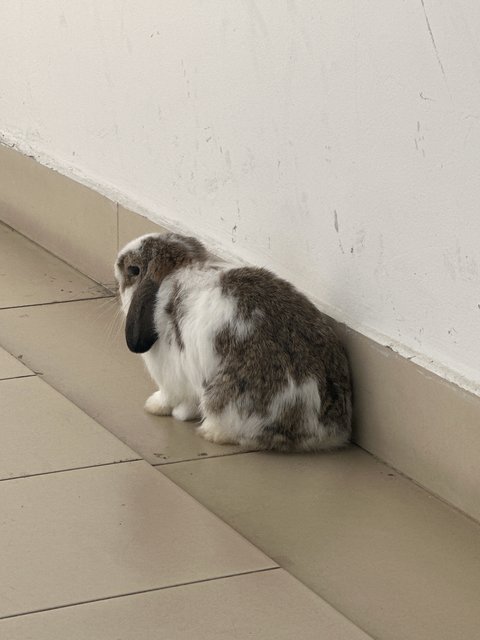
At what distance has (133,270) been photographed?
3.57 m

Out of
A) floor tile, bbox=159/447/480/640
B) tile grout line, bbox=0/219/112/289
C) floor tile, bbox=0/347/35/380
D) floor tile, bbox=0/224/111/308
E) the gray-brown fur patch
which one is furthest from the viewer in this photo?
tile grout line, bbox=0/219/112/289

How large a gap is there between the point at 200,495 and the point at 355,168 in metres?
0.97

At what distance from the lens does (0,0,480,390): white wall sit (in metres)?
2.95

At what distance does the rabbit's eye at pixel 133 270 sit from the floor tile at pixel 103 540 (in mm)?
665

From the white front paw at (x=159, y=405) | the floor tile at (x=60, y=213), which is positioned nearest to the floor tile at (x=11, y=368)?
the white front paw at (x=159, y=405)

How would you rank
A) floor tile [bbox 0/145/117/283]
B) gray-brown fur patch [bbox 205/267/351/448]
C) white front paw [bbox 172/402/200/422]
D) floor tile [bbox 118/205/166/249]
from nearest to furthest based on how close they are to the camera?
gray-brown fur patch [bbox 205/267/351/448] → white front paw [bbox 172/402/200/422] → floor tile [bbox 118/205/166/249] → floor tile [bbox 0/145/117/283]

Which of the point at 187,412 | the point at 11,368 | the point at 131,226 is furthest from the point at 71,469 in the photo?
the point at 131,226

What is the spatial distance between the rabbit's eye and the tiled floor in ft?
1.27

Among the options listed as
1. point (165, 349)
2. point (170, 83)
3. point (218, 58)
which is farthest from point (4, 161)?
point (165, 349)

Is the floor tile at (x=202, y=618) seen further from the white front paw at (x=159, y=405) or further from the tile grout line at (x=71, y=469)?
the white front paw at (x=159, y=405)

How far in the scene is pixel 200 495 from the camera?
Answer: 10.1 feet

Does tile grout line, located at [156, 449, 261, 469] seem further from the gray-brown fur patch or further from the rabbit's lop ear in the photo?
the rabbit's lop ear

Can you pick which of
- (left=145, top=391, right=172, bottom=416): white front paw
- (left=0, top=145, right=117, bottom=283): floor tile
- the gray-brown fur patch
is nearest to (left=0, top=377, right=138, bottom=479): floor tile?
(left=145, top=391, right=172, bottom=416): white front paw

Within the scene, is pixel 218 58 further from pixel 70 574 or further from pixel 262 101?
pixel 70 574
